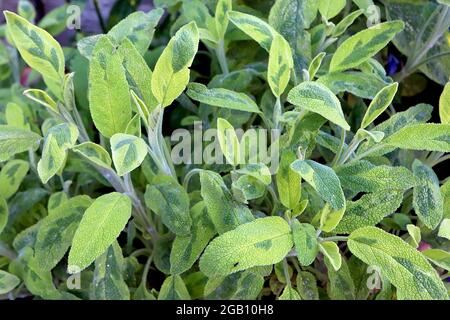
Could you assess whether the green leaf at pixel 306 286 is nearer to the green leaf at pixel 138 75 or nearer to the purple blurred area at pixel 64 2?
the green leaf at pixel 138 75

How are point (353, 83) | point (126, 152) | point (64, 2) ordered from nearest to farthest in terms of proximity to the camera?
point (126, 152), point (353, 83), point (64, 2)

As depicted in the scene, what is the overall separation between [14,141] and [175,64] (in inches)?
5.3

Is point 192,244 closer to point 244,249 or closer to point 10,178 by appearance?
point 244,249

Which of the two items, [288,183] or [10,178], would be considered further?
[10,178]

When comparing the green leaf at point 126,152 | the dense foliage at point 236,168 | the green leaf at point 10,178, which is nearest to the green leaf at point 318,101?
the dense foliage at point 236,168

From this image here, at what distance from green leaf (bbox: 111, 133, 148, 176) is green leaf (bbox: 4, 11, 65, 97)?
0.10 m

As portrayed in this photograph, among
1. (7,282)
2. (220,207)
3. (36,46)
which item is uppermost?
(36,46)

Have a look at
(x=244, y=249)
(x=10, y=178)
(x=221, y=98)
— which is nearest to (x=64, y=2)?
(x=10, y=178)

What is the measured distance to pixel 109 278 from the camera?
0.46 meters

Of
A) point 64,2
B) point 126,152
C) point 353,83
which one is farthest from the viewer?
point 64,2

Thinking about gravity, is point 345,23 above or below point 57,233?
above

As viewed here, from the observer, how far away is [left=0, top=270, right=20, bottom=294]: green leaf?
498 millimetres

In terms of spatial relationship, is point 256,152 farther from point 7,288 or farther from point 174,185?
point 7,288

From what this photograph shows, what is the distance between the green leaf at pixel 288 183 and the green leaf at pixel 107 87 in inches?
4.7
